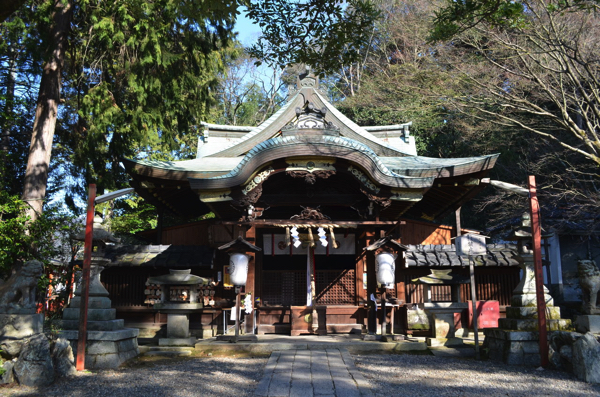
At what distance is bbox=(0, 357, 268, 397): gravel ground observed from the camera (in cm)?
585

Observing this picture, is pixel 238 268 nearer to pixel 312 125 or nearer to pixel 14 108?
pixel 312 125

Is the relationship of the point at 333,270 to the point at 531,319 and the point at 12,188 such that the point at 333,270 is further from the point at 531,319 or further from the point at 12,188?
the point at 12,188

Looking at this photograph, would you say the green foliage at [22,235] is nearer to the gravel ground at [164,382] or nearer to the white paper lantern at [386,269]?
the gravel ground at [164,382]

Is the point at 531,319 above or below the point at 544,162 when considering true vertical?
below

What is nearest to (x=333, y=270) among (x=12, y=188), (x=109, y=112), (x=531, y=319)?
(x=531, y=319)

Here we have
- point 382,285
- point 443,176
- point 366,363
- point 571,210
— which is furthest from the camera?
point 571,210

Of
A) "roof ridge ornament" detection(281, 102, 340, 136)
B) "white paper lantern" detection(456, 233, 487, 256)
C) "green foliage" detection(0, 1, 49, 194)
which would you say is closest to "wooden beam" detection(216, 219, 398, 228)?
"white paper lantern" detection(456, 233, 487, 256)

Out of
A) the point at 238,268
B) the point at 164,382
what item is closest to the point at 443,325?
the point at 238,268

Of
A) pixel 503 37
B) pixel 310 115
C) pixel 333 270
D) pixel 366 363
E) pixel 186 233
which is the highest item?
pixel 503 37

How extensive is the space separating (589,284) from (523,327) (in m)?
1.27

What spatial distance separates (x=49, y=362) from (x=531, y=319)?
292 inches

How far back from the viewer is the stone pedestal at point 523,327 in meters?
7.64

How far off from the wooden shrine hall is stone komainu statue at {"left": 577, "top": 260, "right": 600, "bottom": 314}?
3.34m

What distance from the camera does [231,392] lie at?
19.0 feet
